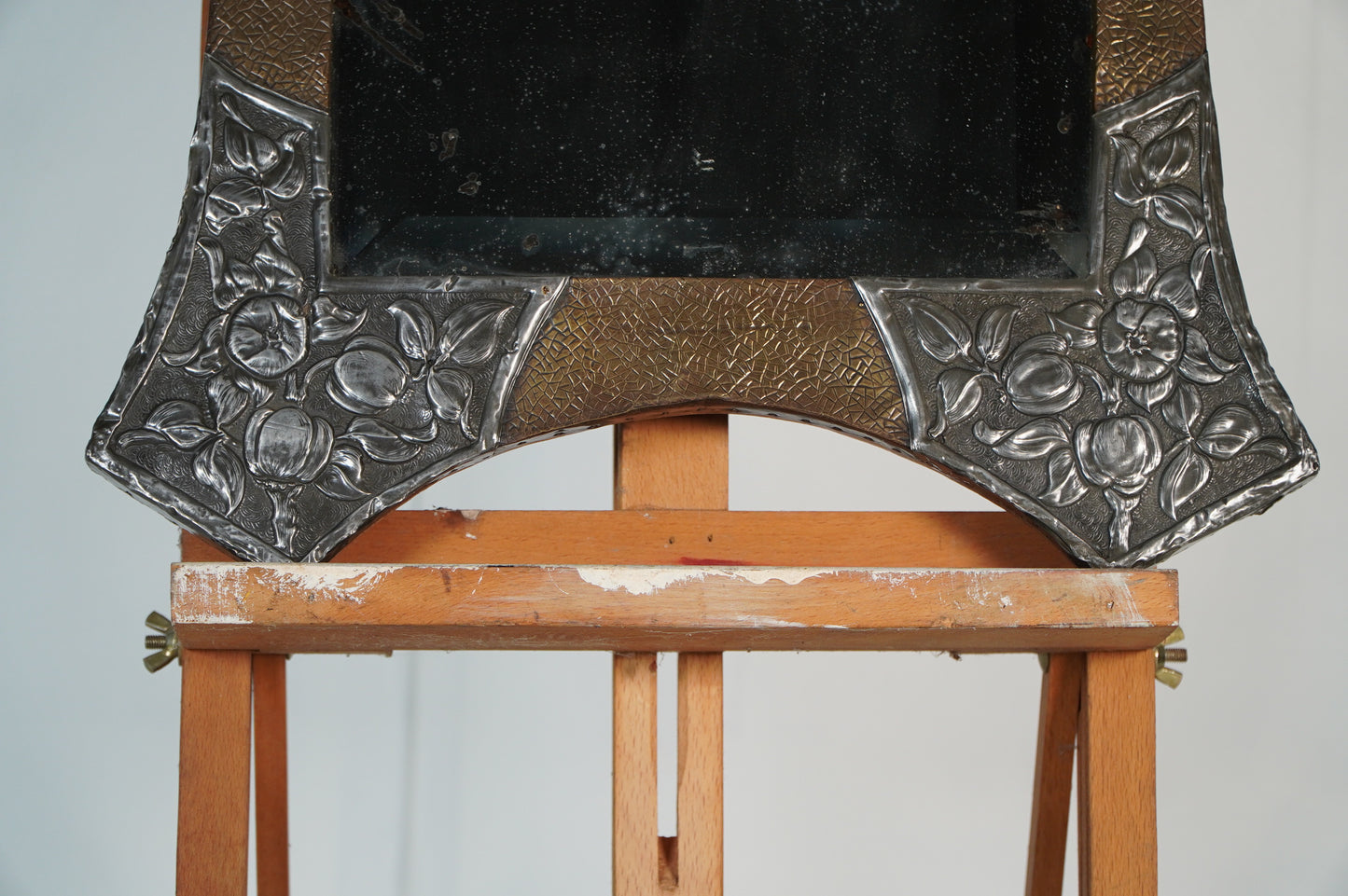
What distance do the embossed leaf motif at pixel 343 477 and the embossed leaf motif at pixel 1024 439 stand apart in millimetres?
376

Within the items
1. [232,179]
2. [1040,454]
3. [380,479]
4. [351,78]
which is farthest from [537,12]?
[1040,454]

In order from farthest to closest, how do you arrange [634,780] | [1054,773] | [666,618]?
[1054,773]
[634,780]
[666,618]

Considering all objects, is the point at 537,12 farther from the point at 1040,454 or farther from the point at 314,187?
the point at 1040,454

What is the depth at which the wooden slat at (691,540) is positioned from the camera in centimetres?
93

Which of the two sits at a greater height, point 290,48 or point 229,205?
point 290,48

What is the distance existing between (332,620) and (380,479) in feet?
0.29

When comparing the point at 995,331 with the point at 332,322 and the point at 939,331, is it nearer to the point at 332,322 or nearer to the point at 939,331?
the point at 939,331

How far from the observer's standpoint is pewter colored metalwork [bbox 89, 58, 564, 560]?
794 millimetres

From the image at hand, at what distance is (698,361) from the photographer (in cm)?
82

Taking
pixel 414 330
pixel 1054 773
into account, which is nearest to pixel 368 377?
pixel 414 330

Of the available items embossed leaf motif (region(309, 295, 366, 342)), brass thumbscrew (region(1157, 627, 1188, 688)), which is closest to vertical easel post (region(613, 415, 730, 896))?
embossed leaf motif (region(309, 295, 366, 342))

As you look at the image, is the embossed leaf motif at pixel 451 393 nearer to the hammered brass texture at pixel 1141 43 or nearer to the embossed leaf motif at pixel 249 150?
the embossed leaf motif at pixel 249 150

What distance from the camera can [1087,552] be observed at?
811 mm

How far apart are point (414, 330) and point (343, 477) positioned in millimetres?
100
